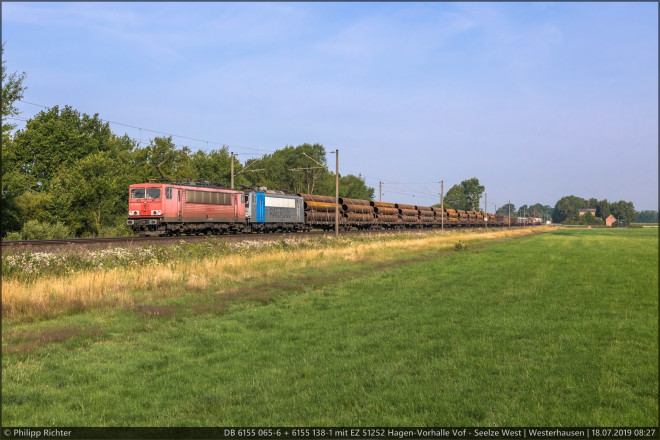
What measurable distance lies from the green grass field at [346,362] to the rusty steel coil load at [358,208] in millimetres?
44078

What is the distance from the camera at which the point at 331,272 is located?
2166 cm

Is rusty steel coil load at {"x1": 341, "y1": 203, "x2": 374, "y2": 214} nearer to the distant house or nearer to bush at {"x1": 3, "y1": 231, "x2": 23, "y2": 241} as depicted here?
bush at {"x1": 3, "y1": 231, "x2": 23, "y2": 241}

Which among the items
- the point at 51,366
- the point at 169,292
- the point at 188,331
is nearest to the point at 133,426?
the point at 51,366

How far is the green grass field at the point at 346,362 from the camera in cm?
598

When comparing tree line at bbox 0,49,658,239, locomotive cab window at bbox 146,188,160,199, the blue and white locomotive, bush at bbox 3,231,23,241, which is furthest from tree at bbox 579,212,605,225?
bush at bbox 3,231,23,241

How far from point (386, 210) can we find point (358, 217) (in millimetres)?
10155

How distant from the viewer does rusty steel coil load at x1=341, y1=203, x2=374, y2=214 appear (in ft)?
192

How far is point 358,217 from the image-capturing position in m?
60.1

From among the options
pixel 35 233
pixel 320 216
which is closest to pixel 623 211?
pixel 320 216

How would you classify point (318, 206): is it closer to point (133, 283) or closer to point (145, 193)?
point (145, 193)

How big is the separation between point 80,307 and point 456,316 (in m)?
10.1

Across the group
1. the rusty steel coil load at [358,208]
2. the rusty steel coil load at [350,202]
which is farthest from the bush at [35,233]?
the rusty steel coil load at [358,208]

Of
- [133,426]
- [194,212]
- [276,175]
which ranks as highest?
[276,175]

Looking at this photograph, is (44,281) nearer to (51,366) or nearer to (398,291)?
(51,366)
